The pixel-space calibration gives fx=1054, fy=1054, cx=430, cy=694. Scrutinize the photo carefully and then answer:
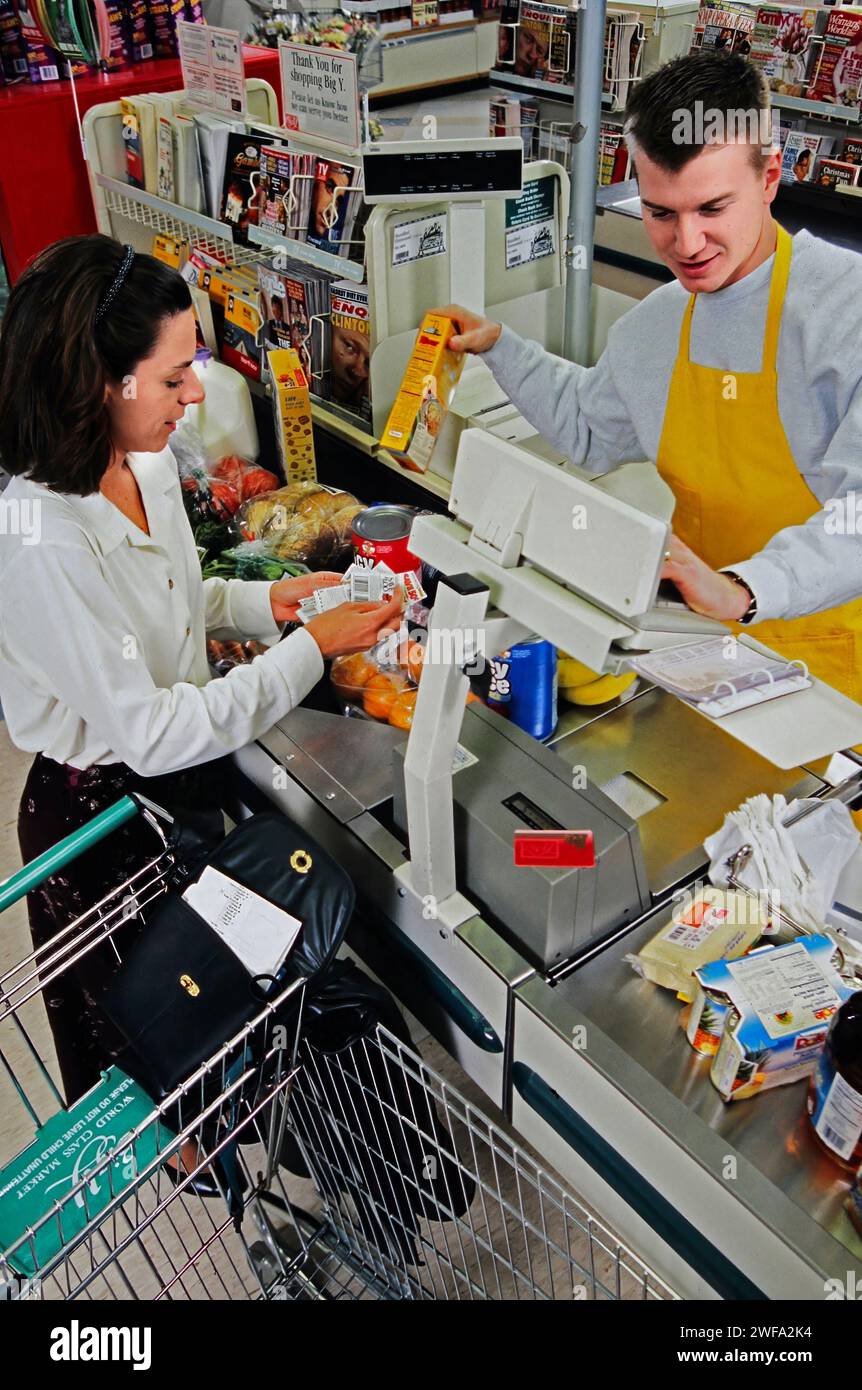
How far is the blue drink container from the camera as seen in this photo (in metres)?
1.89

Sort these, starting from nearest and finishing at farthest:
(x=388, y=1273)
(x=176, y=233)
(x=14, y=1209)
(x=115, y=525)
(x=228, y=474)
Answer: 1. (x=14, y=1209)
2. (x=115, y=525)
3. (x=388, y=1273)
4. (x=228, y=474)
5. (x=176, y=233)

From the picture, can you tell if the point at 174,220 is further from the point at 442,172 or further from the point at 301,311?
the point at 442,172

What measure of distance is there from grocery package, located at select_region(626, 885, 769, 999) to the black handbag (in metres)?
0.46

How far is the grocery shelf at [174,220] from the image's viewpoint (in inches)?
129

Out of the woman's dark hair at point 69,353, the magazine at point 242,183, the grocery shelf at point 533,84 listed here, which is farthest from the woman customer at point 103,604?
the grocery shelf at point 533,84

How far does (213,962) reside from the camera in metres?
1.59

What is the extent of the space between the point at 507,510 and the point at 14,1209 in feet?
4.05

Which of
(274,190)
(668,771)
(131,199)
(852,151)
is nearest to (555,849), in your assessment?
(668,771)

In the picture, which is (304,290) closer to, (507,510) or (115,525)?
(115,525)

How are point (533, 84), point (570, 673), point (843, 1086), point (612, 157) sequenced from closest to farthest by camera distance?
point (843, 1086) < point (570, 673) < point (612, 157) < point (533, 84)

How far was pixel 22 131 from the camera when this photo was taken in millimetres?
4352

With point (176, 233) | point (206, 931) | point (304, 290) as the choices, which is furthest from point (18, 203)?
point (206, 931)

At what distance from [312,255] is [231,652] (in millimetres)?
1188

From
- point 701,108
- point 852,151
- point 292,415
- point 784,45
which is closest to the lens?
point 701,108
